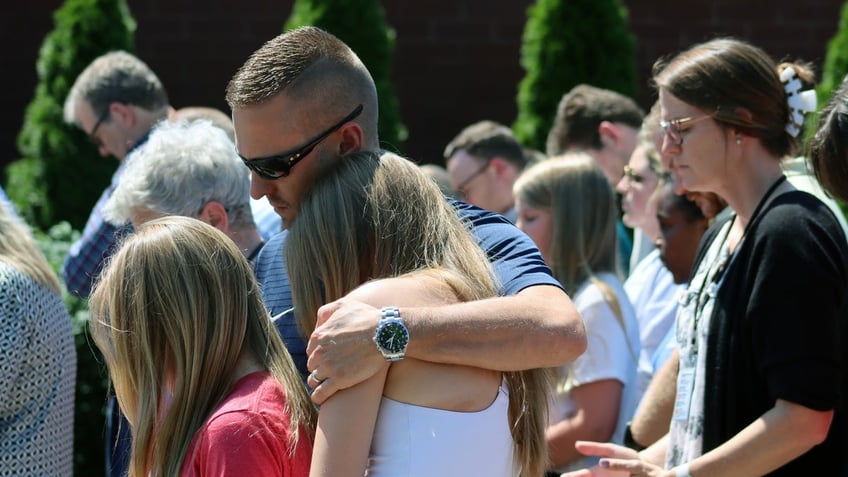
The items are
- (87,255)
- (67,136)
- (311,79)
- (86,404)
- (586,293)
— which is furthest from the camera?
(67,136)

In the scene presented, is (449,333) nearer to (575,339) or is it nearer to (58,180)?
(575,339)

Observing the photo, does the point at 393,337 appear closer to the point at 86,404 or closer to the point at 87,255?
the point at 87,255

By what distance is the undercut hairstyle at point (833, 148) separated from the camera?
2697 millimetres

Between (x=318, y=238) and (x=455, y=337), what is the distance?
334 millimetres

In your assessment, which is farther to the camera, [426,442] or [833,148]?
[833,148]

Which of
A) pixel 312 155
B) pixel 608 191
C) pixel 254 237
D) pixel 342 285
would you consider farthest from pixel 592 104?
pixel 342 285

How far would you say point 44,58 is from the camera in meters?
8.38

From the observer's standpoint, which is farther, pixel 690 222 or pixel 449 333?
pixel 690 222

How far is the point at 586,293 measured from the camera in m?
4.25

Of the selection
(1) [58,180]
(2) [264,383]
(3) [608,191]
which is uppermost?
(2) [264,383]

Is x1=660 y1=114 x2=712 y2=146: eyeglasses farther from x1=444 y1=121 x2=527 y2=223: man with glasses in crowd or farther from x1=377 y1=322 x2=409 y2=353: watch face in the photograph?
x1=444 y1=121 x2=527 y2=223: man with glasses in crowd

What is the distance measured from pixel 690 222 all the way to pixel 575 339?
A: 2.35 m

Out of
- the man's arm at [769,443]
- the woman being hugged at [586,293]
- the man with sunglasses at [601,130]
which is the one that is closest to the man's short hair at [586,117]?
the man with sunglasses at [601,130]

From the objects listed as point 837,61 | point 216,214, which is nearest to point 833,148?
point 216,214
